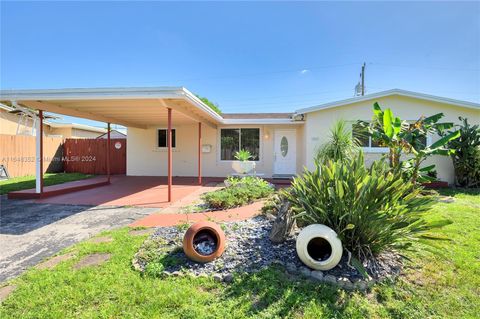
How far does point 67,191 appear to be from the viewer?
898cm

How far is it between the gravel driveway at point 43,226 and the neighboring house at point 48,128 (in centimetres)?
1000

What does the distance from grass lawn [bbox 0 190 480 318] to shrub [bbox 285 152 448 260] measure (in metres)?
0.50

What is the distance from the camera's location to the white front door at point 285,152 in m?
13.0

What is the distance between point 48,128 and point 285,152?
20.5 metres

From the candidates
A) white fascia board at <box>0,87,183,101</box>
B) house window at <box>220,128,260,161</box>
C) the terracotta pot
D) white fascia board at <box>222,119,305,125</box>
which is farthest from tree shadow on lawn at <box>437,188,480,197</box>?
white fascia board at <box>0,87,183,101</box>

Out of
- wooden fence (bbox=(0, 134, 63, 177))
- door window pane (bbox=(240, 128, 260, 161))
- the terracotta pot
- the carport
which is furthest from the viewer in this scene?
door window pane (bbox=(240, 128, 260, 161))

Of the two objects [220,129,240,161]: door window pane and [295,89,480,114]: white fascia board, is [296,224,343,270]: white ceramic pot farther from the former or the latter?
[220,129,240,161]: door window pane

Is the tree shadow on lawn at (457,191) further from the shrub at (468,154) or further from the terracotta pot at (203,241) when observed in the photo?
the terracotta pot at (203,241)

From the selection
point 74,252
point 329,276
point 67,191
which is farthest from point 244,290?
point 67,191

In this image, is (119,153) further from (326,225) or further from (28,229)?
(326,225)

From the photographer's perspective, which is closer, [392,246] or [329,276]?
[329,276]

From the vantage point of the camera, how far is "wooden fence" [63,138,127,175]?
15445 mm

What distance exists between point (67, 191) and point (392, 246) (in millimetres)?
10089

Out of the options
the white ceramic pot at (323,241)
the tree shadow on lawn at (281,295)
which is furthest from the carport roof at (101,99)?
the tree shadow on lawn at (281,295)
